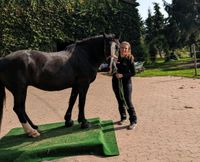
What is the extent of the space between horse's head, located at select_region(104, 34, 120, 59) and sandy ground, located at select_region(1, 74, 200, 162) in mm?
1622

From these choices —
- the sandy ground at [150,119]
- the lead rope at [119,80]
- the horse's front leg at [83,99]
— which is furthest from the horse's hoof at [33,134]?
the lead rope at [119,80]

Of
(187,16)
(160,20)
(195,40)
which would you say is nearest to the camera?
(187,16)

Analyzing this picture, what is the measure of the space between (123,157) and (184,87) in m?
8.46

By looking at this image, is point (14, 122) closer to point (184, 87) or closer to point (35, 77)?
point (35, 77)

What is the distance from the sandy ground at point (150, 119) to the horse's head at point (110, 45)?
1622mm

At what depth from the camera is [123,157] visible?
5.85 m

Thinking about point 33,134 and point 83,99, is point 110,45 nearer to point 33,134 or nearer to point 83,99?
point 83,99

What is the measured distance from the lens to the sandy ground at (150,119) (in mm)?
5887

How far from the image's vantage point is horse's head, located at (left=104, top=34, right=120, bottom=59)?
7.21 meters

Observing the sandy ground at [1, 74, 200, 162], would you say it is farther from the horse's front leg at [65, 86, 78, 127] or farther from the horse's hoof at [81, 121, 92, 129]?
the horse's front leg at [65, 86, 78, 127]

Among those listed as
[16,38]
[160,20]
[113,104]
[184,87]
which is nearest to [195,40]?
[160,20]

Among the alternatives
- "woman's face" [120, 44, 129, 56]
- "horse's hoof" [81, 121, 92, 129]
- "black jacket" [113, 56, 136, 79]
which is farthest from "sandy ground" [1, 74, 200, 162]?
"woman's face" [120, 44, 129, 56]

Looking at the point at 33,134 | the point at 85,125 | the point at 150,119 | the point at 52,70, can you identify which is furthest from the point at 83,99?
the point at 150,119

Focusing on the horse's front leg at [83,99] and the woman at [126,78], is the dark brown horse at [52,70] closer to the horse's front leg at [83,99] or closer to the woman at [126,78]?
the horse's front leg at [83,99]
